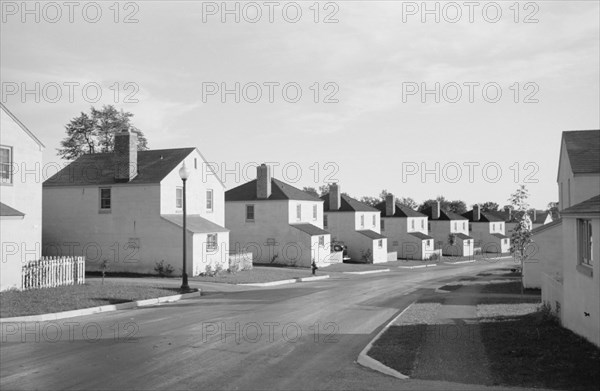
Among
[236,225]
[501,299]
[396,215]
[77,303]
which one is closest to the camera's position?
[77,303]

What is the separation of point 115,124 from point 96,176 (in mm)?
25601

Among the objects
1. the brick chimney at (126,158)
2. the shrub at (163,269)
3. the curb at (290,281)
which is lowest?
the curb at (290,281)

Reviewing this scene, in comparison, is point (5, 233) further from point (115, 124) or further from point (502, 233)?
point (502, 233)

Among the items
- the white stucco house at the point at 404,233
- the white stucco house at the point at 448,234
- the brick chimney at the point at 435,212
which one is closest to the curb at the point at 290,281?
the white stucco house at the point at 404,233

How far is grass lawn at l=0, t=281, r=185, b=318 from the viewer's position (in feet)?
56.2

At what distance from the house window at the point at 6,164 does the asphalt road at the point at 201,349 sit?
9075 mm

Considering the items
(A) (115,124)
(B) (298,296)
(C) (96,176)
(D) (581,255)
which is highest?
(A) (115,124)

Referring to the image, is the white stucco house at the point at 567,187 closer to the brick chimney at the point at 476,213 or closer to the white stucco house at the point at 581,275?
the white stucco house at the point at 581,275

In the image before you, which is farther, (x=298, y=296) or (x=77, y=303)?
(x=298, y=296)

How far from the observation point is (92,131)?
60.8m

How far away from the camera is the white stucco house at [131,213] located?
3431 centimetres

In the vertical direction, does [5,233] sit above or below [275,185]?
below

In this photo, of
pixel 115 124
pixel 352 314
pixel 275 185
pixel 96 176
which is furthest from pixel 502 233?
pixel 352 314

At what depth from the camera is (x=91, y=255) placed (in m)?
36.1
